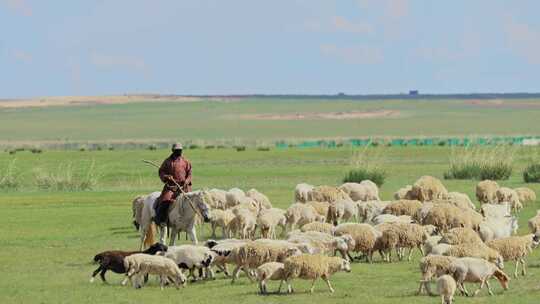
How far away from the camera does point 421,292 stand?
56.6 ft

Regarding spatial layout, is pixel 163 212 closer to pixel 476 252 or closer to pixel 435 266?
pixel 476 252

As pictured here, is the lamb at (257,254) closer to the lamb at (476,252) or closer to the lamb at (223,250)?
the lamb at (223,250)

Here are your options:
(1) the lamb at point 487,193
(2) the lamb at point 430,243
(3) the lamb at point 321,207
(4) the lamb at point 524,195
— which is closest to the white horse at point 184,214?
(2) the lamb at point 430,243

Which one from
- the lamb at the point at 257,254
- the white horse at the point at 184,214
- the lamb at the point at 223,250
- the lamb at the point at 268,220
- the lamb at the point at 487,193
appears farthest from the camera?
the lamb at the point at 487,193

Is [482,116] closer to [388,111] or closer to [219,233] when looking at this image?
[388,111]

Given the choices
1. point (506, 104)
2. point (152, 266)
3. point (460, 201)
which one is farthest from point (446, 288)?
point (506, 104)

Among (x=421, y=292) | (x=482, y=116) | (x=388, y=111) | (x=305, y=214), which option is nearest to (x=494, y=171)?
(x=305, y=214)

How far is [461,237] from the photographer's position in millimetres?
19531

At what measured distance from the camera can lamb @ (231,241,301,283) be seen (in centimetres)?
1812

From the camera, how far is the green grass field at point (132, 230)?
17453 millimetres

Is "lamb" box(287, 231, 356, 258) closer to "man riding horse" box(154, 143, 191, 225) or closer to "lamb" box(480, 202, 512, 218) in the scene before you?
"man riding horse" box(154, 143, 191, 225)

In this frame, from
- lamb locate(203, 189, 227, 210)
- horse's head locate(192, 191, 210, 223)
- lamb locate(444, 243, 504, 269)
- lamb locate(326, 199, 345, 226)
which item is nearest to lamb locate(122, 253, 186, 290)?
horse's head locate(192, 191, 210, 223)

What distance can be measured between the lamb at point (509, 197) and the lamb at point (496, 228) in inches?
284

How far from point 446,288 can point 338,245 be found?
4.04 metres
